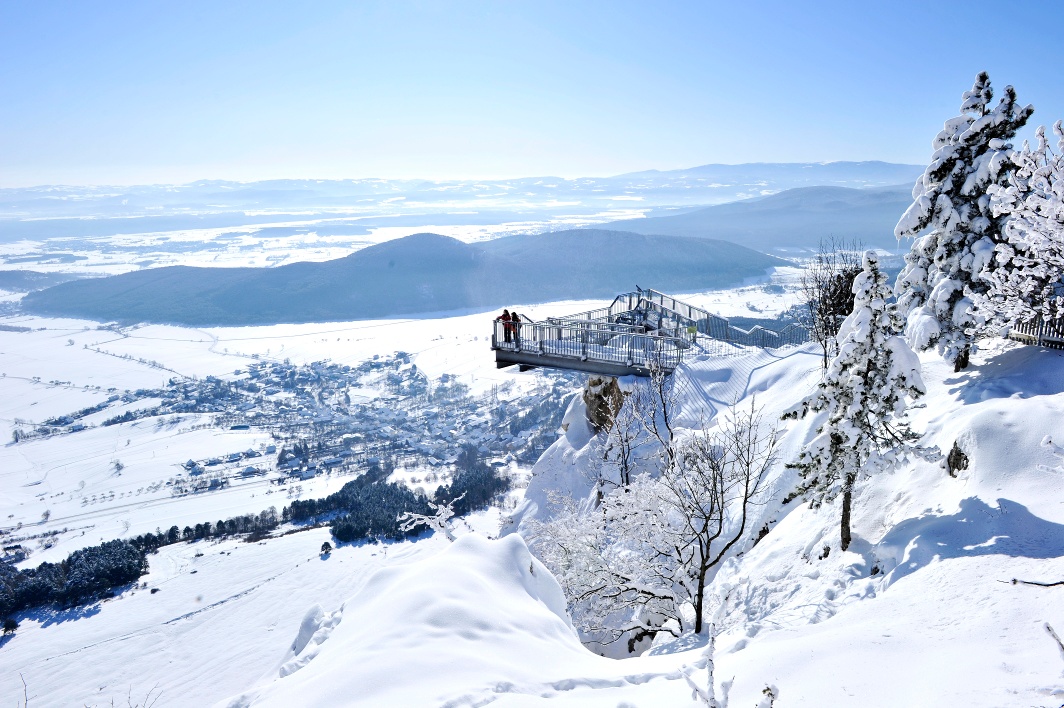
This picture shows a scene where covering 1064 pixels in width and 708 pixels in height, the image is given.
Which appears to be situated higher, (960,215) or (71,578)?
(960,215)

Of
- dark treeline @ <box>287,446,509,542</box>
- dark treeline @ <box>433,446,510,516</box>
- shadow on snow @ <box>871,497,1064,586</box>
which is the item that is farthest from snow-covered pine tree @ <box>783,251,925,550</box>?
dark treeline @ <box>433,446,510,516</box>

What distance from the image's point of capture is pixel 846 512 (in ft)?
37.6

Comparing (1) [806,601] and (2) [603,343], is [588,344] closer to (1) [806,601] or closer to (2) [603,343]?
(2) [603,343]

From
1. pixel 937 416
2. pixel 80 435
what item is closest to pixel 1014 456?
pixel 937 416

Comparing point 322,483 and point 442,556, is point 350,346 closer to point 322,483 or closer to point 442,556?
point 322,483

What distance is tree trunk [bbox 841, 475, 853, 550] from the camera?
11180 mm

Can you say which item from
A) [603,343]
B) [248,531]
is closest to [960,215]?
[603,343]

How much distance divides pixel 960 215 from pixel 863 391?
8711mm

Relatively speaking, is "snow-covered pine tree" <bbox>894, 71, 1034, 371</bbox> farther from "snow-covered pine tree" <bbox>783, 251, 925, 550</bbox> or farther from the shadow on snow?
the shadow on snow

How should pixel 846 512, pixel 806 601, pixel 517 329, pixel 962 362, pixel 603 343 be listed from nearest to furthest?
1. pixel 806 601
2. pixel 846 512
3. pixel 962 362
4. pixel 603 343
5. pixel 517 329

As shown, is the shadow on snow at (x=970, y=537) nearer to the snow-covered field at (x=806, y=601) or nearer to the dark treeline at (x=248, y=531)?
the snow-covered field at (x=806, y=601)

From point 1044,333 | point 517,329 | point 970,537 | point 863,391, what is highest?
point 1044,333

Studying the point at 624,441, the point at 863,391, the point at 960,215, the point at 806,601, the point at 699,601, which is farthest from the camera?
the point at 624,441

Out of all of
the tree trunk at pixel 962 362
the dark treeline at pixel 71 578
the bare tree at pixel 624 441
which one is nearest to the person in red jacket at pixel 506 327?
the bare tree at pixel 624 441
